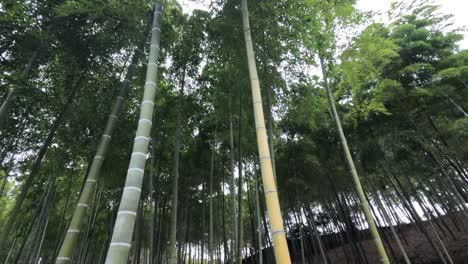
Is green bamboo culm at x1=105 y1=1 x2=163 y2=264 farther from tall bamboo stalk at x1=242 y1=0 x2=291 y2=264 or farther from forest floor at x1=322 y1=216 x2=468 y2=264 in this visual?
forest floor at x1=322 y1=216 x2=468 y2=264

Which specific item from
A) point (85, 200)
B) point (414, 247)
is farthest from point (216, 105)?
point (414, 247)

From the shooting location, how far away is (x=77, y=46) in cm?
378

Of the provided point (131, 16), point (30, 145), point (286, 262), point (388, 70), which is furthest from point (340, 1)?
point (30, 145)

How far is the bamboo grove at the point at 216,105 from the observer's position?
3025 millimetres

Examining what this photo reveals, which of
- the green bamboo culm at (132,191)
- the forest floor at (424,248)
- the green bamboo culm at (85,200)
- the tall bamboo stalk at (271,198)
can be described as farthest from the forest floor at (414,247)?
the green bamboo culm at (132,191)

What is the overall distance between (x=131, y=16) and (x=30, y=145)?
3.34 metres

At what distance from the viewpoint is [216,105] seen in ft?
16.4

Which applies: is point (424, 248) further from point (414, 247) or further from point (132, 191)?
point (132, 191)

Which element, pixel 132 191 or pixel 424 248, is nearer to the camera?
pixel 132 191

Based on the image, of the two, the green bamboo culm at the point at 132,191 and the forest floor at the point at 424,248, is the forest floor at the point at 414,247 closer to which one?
the forest floor at the point at 424,248

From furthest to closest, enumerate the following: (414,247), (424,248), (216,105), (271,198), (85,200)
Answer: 1. (414,247)
2. (424,248)
3. (216,105)
4. (85,200)
5. (271,198)

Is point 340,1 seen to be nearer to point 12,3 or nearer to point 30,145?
point 12,3

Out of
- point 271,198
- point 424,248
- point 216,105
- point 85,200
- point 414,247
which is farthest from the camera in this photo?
point 414,247

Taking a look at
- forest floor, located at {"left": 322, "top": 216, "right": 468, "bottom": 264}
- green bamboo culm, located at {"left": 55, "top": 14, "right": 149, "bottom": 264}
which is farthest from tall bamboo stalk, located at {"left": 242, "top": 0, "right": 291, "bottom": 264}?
forest floor, located at {"left": 322, "top": 216, "right": 468, "bottom": 264}
